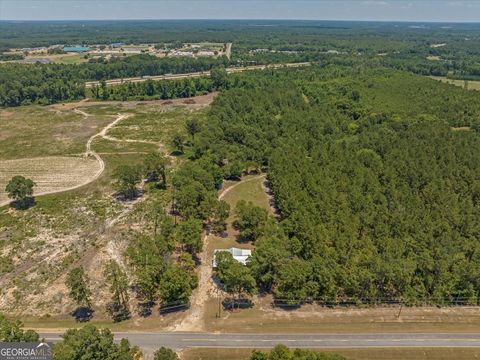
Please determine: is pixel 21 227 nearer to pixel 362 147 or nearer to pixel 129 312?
pixel 129 312

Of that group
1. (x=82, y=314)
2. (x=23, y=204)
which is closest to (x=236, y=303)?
(x=82, y=314)

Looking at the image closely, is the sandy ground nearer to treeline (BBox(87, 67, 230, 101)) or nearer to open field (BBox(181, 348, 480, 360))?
treeline (BBox(87, 67, 230, 101))

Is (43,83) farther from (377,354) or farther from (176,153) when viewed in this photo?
(377,354)

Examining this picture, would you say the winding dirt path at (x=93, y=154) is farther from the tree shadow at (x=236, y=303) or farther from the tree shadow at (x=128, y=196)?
the tree shadow at (x=236, y=303)

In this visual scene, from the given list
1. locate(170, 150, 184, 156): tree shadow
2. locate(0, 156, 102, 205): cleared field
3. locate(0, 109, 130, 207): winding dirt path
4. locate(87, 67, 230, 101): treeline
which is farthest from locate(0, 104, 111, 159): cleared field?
locate(170, 150, 184, 156): tree shadow

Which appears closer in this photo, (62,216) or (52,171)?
(62,216)

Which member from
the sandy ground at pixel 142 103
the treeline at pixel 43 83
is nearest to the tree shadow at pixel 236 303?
the sandy ground at pixel 142 103
